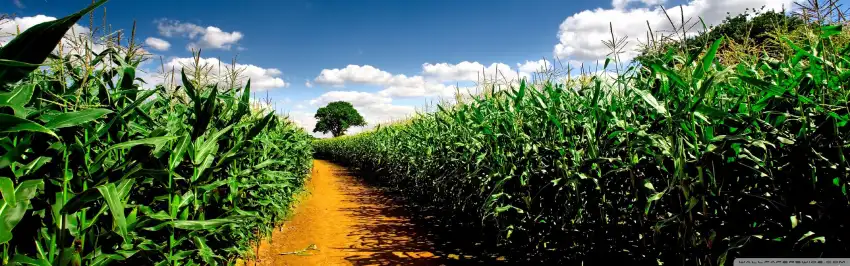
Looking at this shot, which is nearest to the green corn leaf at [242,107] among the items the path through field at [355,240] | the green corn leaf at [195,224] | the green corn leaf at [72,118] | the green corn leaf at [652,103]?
the green corn leaf at [195,224]

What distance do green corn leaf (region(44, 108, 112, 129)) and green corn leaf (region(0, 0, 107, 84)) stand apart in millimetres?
210

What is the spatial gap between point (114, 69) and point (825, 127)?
3807 millimetres

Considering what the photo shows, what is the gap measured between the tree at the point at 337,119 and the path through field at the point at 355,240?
65602 mm

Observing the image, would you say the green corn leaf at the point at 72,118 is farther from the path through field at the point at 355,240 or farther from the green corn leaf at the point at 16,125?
the path through field at the point at 355,240

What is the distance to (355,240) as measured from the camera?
603cm

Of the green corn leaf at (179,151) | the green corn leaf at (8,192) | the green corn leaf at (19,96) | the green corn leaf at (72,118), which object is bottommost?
the green corn leaf at (8,192)

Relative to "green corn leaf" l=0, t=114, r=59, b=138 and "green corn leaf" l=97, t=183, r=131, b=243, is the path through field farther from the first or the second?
"green corn leaf" l=0, t=114, r=59, b=138

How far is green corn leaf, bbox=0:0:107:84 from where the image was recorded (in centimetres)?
143

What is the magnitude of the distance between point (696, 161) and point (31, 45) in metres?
2.84

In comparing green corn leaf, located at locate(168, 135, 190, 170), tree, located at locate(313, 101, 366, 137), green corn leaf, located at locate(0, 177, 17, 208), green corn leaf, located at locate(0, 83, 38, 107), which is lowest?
green corn leaf, located at locate(0, 177, 17, 208)

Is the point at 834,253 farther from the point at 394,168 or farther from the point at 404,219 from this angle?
the point at 394,168

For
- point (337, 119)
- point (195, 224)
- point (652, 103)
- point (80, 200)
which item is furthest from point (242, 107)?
point (337, 119)

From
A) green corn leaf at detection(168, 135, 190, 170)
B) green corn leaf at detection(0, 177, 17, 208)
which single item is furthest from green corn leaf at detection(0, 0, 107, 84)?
green corn leaf at detection(168, 135, 190, 170)

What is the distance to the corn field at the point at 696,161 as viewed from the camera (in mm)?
1846
